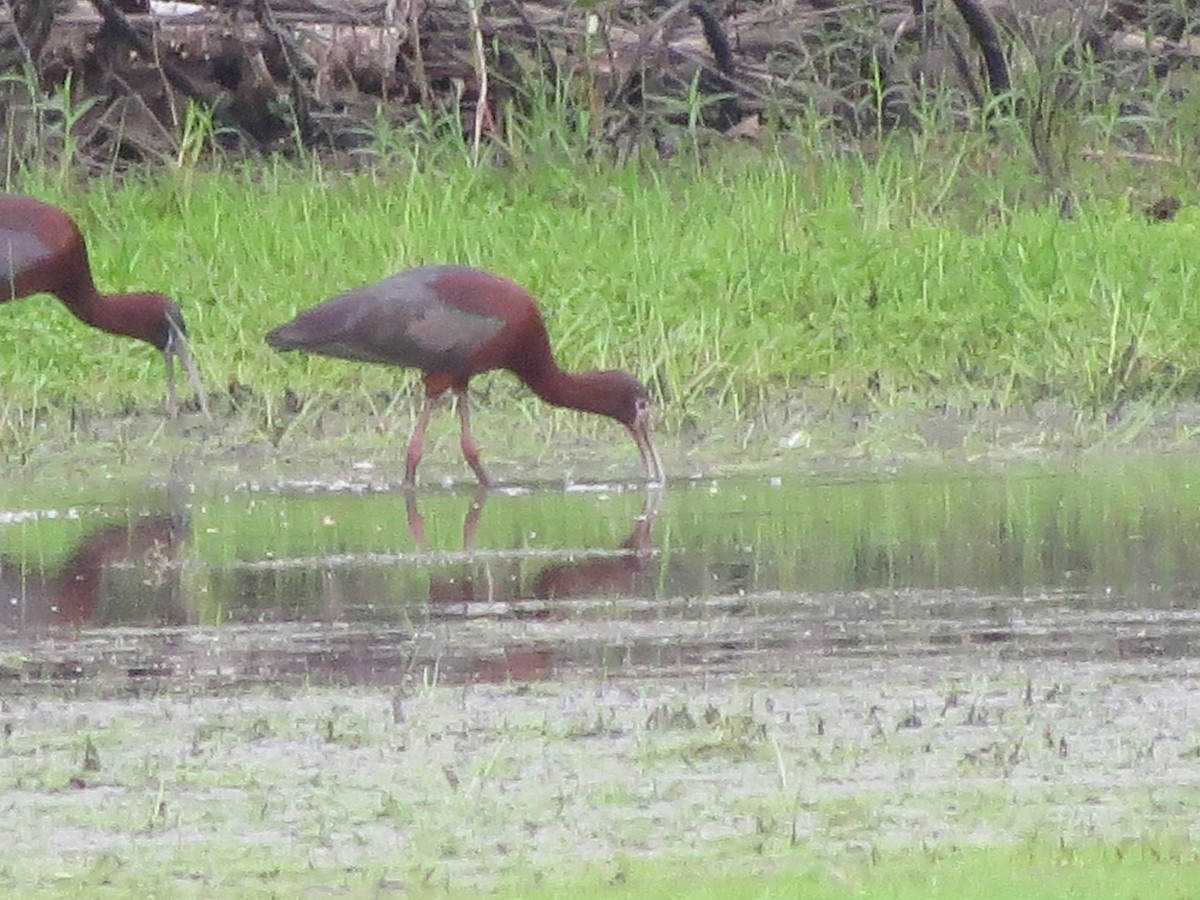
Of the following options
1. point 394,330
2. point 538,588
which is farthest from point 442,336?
point 538,588

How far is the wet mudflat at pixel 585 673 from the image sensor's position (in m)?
4.70

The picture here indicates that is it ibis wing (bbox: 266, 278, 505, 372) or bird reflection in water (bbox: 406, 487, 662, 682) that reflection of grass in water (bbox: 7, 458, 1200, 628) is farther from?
ibis wing (bbox: 266, 278, 505, 372)

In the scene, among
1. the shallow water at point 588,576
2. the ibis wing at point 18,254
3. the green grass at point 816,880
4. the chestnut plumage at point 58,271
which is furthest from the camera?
the ibis wing at point 18,254

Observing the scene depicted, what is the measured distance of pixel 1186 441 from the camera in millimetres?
9219

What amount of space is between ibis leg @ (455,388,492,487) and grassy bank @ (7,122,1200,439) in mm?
702

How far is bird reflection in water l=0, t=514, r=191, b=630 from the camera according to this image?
6715 millimetres

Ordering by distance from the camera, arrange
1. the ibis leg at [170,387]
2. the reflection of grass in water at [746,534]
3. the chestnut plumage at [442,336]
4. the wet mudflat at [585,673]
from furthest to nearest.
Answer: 1. the ibis leg at [170,387]
2. the chestnut plumage at [442,336]
3. the reflection of grass in water at [746,534]
4. the wet mudflat at [585,673]

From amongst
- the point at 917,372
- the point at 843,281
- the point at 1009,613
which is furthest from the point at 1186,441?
the point at 1009,613

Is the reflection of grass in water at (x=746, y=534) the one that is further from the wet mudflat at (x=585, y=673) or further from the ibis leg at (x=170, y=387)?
the ibis leg at (x=170, y=387)

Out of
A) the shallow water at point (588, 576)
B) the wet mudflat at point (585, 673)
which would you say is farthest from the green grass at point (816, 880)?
the shallow water at point (588, 576)

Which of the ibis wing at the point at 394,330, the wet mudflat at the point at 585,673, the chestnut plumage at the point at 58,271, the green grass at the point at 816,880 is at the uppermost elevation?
the chestnut plumage at the point at 58,271

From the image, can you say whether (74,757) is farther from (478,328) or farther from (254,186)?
(254,186)

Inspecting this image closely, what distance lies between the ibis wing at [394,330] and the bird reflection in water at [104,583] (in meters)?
1.26

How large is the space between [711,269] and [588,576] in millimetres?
3514
